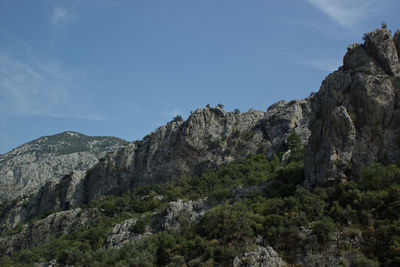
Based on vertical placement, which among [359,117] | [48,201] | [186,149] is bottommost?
[359,117]

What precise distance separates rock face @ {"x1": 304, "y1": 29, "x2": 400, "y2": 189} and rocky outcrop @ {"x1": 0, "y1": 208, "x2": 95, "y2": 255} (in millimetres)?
→ 51034

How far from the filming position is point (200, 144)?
9881cm

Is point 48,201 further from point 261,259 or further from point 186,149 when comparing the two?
point 261,259

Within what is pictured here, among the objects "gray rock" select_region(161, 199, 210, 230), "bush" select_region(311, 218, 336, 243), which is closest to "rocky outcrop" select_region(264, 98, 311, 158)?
"gray rock" select_region(161, 199, 210, 230)

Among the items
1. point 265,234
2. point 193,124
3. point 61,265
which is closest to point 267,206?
point 265,234

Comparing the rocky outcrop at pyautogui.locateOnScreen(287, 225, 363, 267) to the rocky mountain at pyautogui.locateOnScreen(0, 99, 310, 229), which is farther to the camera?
the rocky mountain at pyautogui.locateOnScreen(0, 99, 310, 229)

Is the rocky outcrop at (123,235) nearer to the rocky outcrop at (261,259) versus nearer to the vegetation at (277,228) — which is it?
the vegetation at (277,228)

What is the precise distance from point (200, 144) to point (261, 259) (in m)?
55.4

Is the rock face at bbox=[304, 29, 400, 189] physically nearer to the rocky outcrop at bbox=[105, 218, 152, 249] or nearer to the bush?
the bush

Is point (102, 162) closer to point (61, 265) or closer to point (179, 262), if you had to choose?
point (61, 265)

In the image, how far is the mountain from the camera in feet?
148

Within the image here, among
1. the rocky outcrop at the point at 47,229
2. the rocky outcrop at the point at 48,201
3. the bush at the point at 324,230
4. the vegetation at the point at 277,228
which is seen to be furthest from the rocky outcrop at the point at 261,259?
the rocky outcrop at the point at 48,201

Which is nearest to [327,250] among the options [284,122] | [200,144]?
[284,122]

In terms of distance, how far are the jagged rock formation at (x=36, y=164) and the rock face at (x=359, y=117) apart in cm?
10855
